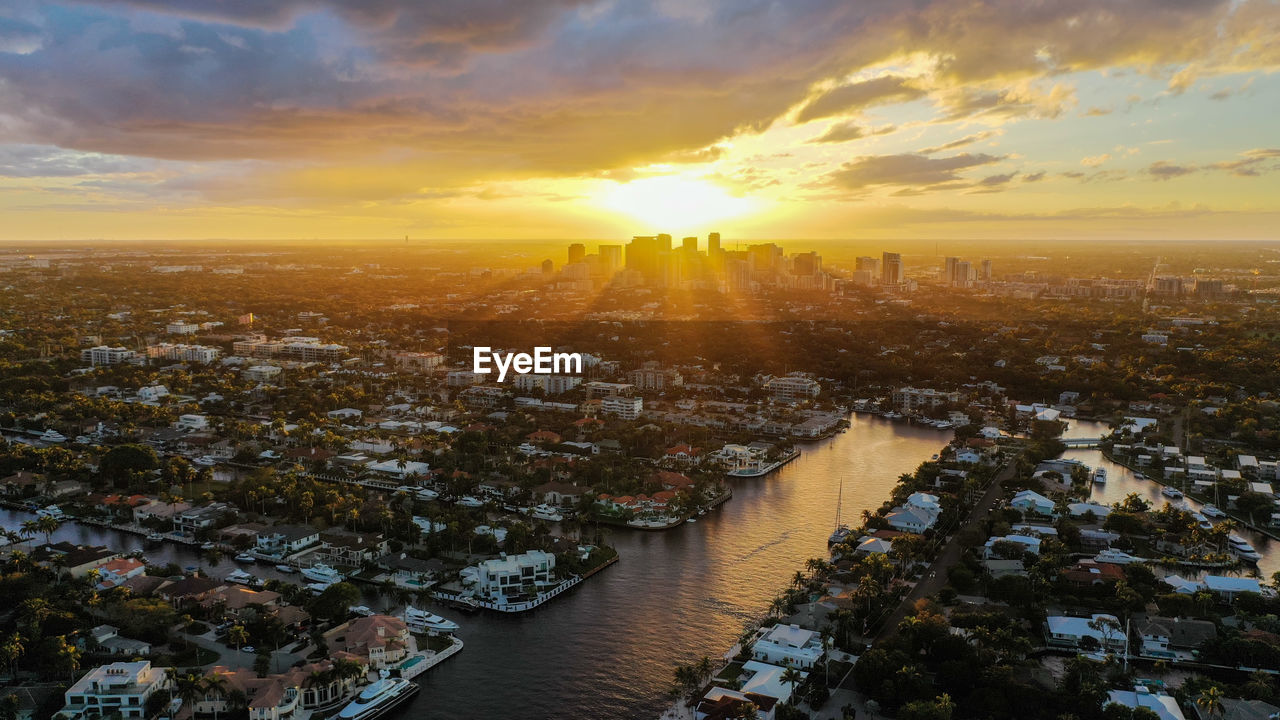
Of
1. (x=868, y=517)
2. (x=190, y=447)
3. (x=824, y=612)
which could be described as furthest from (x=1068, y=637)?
(x=190, y=447)

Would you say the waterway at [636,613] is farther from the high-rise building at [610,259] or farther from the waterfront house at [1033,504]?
the high-rise building at [610,259]

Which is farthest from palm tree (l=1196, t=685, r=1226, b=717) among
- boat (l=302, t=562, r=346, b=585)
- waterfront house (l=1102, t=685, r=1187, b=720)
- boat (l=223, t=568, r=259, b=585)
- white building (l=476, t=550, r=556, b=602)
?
boat (l=223, t=568, r=259, b=585)

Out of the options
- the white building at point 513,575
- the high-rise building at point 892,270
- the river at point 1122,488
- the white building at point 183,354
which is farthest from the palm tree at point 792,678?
the high-rise building at point 892,270

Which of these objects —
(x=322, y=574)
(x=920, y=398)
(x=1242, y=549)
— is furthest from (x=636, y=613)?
(x=920, y=398)

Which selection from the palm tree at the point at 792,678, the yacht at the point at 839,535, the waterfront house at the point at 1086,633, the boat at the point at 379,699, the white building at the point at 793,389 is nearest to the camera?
the boat at the point at 379,699

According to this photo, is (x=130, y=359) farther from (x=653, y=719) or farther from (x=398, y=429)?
(x=653, y=719)

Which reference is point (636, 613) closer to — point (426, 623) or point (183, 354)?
point (426, 623)

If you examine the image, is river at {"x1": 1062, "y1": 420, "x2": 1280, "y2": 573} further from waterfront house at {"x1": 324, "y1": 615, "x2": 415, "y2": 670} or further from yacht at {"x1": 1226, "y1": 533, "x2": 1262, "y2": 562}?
waterfront house at {"x1": 324, "y1": 615, "x2": 415, "y2": 670}
